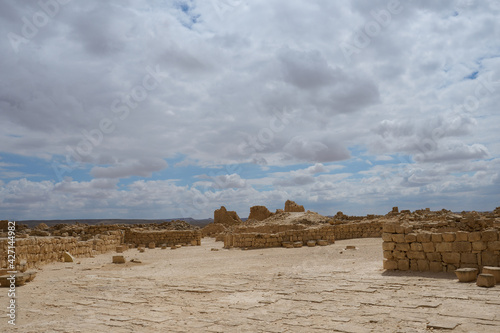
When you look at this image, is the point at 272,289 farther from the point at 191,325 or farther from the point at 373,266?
the point at 373,266

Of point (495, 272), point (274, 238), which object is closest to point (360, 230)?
point (274, 238)

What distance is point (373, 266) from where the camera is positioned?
11.0 meters

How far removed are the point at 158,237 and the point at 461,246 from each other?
22.2 metres

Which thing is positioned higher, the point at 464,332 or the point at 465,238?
the point at 465,238

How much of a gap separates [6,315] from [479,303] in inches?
339

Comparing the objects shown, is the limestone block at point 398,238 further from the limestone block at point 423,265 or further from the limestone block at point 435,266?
the limestone block at point 435,266

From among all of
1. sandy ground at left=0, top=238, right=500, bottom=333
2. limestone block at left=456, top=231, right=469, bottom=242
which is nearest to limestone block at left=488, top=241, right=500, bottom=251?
limestone block at left=456, top=231, right=469, bottom=242

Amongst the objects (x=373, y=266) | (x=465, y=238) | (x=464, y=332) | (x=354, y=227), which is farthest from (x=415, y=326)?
(x=354, y=227)

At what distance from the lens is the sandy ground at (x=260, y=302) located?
18.6ft

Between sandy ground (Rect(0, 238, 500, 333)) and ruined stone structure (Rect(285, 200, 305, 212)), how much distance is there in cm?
2811

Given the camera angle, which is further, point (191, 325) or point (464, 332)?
point (191, 325)

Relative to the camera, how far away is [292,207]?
130 feet

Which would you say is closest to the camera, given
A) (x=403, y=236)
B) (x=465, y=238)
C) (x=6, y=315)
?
(x=6, y=315)

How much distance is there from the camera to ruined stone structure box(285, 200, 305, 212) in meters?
39.5
